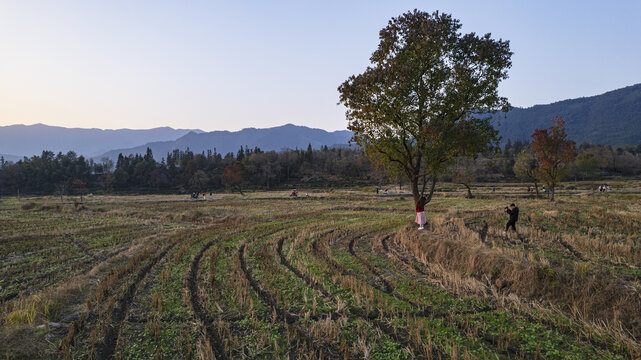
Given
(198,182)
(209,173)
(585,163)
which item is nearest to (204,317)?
(198,182)

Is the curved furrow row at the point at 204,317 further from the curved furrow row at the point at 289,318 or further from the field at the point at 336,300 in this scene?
the curved furrow row at the point at 289,318

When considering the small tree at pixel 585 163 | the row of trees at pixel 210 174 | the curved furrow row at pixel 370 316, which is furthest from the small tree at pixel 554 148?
the small tree at pixel 585 163

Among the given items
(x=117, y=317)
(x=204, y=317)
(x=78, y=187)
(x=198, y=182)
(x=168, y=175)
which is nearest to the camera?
(x=204, y=317)

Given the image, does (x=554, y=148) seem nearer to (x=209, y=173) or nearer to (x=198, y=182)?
(x=198, y=182)

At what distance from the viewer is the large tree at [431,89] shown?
643 inches

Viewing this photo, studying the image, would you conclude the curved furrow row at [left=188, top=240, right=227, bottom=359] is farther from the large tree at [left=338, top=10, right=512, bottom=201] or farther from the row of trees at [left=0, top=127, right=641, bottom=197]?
the row of trees at [left=0, top=127, right=641, bottom=197]

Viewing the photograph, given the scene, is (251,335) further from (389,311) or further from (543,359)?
(543,359)

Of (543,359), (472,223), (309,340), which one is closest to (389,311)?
(309,340)

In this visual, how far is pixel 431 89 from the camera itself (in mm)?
Result: 17234

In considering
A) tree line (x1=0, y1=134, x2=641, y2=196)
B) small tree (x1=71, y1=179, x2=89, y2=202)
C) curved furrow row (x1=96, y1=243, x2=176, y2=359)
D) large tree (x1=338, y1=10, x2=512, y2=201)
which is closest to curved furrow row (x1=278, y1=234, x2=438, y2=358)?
curved furrow row (x1=96, y1=243, x2=176, y2=359)

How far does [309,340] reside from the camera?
6.71 metres

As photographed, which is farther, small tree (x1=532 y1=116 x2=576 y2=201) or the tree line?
the tree line

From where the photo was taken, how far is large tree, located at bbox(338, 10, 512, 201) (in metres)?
16.3

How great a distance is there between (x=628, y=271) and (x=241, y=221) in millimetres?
24124
